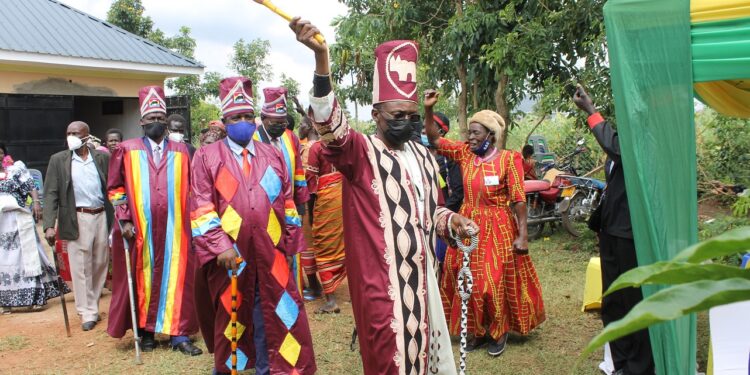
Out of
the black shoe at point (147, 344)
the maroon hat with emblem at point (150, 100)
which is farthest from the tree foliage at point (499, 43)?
the black shoe at point (147, 344)

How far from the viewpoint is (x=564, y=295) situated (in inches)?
269

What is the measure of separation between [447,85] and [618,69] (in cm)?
774

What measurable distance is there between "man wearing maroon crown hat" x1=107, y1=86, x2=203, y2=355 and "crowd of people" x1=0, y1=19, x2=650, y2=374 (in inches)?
0.5

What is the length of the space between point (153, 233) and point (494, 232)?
285cm

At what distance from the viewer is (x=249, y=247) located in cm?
426

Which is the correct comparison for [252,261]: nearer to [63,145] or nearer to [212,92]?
[63,145]

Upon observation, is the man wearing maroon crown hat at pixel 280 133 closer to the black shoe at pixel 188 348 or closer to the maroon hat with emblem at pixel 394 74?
the black shoe at pixel 188 348

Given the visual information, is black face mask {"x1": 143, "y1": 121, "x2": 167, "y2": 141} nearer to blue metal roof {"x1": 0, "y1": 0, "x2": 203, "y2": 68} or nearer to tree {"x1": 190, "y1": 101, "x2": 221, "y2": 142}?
blue metal roof {"x1": 0, "y1": 0, "x2": 203, "y2": 68}

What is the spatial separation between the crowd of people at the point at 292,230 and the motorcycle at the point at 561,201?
3.80 meters

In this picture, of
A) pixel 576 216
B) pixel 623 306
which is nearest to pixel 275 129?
pixel 623 306

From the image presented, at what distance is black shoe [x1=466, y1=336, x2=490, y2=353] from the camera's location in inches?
211

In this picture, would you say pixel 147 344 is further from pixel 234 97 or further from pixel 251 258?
pixel 234 97

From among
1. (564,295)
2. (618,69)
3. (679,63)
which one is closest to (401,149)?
(618,69)

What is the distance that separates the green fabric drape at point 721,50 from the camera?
9.58 feet
